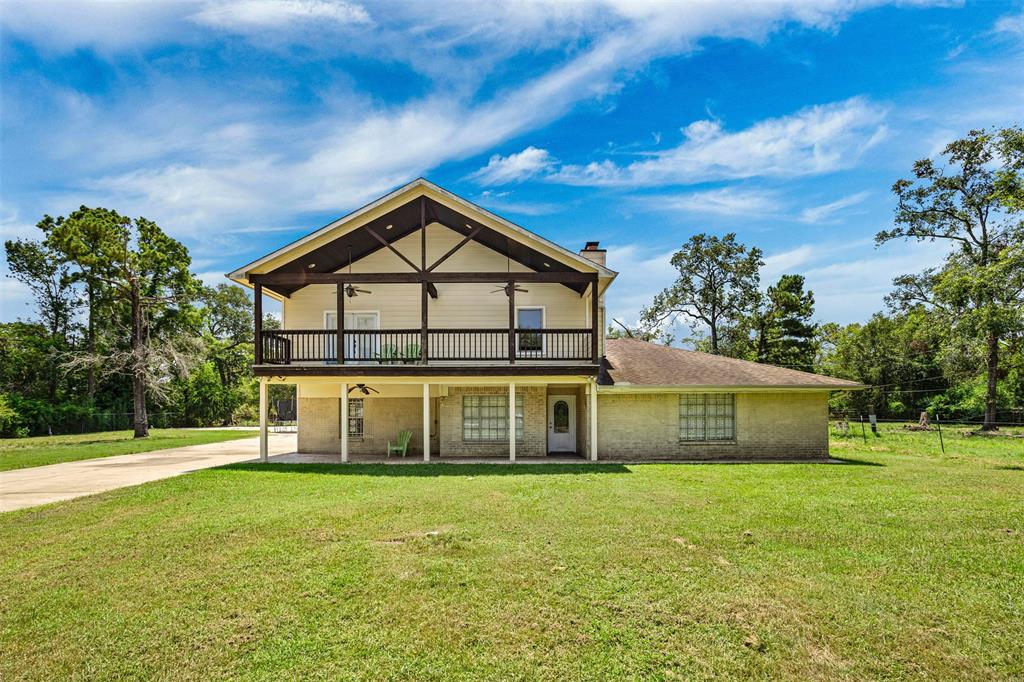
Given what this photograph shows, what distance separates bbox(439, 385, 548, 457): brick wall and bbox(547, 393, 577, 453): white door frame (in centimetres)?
81

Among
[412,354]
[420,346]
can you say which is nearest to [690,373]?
[420,346]

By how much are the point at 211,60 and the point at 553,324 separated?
1112 centimetres

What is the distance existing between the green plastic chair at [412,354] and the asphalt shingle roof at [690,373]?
5344mm

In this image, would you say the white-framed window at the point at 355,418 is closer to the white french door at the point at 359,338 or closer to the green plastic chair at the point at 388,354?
the white french door at the point at 359,338

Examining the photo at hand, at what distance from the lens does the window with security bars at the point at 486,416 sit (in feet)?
49.9

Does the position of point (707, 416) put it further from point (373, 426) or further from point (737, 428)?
point (373, 426)

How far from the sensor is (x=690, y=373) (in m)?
15.2

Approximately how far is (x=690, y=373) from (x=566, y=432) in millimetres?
4264

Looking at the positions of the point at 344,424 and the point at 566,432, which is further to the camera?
the point at 566,432

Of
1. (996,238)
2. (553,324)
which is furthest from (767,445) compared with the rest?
(996,238)

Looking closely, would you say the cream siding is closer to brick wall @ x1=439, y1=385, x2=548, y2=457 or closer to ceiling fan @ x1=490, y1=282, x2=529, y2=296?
ceiling fan @ x1=490, y1=282, x2=529, y2=296

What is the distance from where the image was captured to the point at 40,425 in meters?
28.2

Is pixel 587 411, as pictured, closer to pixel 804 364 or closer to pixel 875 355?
pixel 804 364

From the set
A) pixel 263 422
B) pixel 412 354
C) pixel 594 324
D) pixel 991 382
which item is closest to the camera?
pixel 594 324
